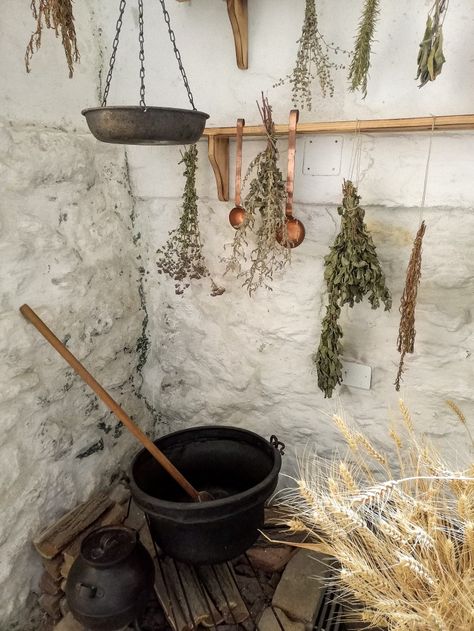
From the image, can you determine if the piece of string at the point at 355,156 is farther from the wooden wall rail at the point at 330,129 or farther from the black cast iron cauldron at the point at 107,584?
the black cast iron cauldron at the point at 107,584

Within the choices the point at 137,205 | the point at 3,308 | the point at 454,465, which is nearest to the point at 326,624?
the point at 454,465

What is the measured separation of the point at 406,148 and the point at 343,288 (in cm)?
46

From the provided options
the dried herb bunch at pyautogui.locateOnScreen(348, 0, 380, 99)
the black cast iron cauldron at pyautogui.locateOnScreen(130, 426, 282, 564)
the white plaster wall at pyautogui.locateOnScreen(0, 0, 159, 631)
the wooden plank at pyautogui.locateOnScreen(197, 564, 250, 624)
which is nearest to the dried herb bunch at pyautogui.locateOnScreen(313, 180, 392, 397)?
the dried herb bunch at pyautogui.locateOnScreen(348, 0, 380, 99)

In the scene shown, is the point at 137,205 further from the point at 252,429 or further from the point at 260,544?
the point at 260,544

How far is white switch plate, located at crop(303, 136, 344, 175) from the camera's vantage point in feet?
4.99

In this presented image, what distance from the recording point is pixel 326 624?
1.43 meters


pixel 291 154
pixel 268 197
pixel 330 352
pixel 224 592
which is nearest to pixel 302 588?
pixel 224 592

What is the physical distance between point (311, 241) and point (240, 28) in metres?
0.71

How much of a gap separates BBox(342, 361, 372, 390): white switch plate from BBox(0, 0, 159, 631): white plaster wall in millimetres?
906

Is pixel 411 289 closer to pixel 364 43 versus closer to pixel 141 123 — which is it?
pixel 364 43

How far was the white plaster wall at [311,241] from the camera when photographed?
1.38 m

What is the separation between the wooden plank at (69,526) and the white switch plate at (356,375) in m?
1.02

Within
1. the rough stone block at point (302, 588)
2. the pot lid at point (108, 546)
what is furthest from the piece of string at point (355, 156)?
the pot lid at point (108, 546)

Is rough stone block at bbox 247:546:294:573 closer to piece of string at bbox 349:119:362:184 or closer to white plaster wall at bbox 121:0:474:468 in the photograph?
white plaster wall at bbox 121:0:474:468
